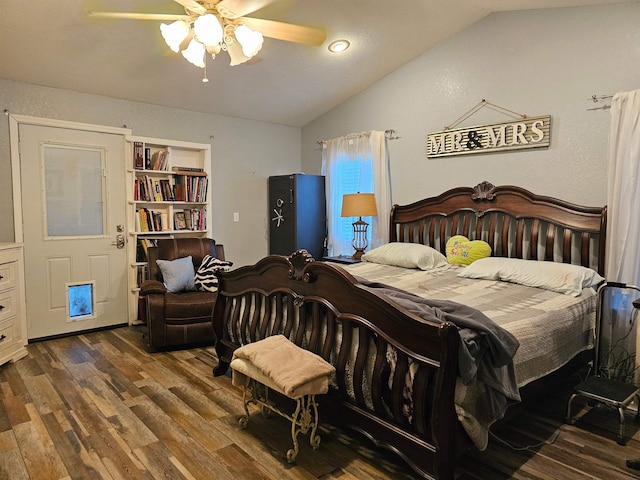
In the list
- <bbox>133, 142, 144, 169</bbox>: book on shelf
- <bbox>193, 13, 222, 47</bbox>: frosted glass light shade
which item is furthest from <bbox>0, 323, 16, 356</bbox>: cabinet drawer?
<bbox>193, 13, 222, 47</bbox>: frosted glass light shade

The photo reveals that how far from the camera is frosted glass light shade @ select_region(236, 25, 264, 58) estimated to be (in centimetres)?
246

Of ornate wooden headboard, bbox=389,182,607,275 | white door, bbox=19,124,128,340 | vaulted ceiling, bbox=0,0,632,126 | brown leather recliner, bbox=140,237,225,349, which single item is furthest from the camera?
white door, bbox=19,124,128,340

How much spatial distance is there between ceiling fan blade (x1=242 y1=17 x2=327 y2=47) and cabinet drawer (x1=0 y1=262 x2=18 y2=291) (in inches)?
109

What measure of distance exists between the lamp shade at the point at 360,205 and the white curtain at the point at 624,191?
224 centimetres

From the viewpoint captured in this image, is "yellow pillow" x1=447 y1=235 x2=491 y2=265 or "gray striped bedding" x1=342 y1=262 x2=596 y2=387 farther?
"yellow pillow" x1=447 y1=235 x2=491 y2=265

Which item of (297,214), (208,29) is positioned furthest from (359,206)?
(208,29)

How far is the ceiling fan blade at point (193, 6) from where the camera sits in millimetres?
2227

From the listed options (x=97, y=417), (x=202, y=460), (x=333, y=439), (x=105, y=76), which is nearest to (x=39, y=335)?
(x=97, y=417)

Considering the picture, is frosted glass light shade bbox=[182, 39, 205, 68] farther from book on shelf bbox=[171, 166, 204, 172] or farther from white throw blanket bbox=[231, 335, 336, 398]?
book on shelf bbox=[171, 166, 204, 172]

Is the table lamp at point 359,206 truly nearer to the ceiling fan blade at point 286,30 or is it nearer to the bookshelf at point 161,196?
the bookshelf at point 161,196

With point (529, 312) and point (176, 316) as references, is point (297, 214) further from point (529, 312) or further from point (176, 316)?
point (529, 312)

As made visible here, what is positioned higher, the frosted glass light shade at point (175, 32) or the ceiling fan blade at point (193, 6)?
the ceiling fan blade at point (193, 6)

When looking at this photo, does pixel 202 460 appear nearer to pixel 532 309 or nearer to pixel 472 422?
pixel 472 422

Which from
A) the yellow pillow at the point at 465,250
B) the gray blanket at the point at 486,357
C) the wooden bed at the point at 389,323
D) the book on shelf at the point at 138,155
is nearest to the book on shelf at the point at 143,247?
the book on shelf at the point at 138,155
